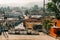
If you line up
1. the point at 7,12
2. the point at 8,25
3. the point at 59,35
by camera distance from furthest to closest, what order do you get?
the point at 7,12, the point at 8,25, the point at 59,35

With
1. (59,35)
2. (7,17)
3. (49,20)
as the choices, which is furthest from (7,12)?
(59,35)

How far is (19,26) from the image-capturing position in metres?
7.39

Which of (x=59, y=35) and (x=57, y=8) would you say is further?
(x=57, y=8)

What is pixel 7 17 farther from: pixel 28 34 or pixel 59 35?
pixel 59 35

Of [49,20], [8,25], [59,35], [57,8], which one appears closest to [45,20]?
[49,20]

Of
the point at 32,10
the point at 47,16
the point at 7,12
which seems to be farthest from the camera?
the point at 32,10

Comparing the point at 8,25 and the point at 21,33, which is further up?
the point at 8,25

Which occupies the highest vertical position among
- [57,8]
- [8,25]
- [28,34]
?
[57,8]

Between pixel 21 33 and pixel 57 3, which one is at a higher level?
pixel 57 3

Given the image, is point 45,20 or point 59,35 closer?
point 59,35

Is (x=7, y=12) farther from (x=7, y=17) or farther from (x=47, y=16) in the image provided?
(x=47, y=16)

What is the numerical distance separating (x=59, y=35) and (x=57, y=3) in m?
2.00

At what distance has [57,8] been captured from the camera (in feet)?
22.6

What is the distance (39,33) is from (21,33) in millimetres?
819
